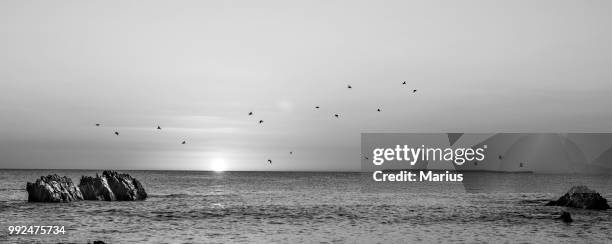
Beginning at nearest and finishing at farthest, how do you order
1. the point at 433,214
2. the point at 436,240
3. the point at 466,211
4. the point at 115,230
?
the point at 436,240 < the point at 115,230 < the point at 433,214 < the point at 466,211

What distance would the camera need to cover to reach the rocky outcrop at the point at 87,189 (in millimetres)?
79000

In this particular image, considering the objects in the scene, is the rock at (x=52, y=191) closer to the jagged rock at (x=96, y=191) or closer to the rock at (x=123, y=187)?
the jagged rock at (x=96, y=191)

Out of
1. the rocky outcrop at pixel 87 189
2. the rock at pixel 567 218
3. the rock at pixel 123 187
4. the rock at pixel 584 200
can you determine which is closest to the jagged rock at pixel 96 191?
the rocky outcrop at pixel 87 189

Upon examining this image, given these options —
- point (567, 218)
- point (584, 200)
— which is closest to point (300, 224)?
point (567, 218)

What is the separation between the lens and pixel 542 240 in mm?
48062

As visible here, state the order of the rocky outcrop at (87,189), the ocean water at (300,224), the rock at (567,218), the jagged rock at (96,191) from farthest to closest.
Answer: the jagged rock at (96,191) → the rocky outcrop at (87,189) → the rock at (567,218) → the ocean water at (300,224)

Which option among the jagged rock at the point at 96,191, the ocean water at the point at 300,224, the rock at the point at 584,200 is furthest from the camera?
the jagged rock at the point at 96,191

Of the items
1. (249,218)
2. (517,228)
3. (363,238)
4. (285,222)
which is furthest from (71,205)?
(517,228)

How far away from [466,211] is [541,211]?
365 inches

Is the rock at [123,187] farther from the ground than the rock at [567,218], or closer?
farther from the ground

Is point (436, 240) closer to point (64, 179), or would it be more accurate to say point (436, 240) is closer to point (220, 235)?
point (220, 235)

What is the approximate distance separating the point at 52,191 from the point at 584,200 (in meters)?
71.0

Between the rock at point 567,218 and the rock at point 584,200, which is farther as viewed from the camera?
the rock at point 584,200

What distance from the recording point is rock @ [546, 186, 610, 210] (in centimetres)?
7550
